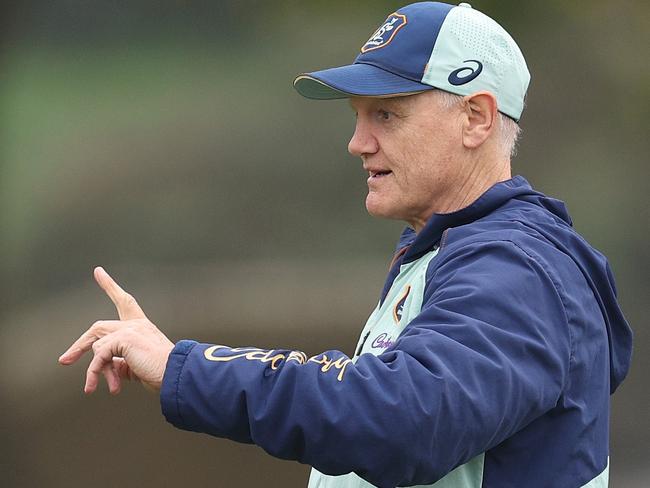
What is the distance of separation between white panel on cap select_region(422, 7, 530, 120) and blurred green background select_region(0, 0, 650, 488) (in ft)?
6.24

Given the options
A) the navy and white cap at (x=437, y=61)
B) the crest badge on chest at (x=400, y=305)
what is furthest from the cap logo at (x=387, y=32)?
the crest badge on chest at (x=400, y=305)

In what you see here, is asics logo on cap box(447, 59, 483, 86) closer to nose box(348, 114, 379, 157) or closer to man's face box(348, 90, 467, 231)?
man's face box(348, 90, 467, 231)

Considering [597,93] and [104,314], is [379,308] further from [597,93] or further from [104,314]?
[597,93]

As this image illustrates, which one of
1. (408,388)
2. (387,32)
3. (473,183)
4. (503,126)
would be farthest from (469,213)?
(408,388)

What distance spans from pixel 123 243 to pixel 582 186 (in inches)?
63.4

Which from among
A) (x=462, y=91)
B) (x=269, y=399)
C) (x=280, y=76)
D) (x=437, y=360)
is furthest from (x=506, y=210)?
(x=280, y=76)

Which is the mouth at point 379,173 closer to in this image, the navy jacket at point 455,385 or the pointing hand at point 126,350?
the navy jacket at point 455,385

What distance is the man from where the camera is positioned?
155 centimetres

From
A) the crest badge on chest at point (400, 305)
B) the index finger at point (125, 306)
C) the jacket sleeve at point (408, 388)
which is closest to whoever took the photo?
the jacket sleeve at point (408, 388)

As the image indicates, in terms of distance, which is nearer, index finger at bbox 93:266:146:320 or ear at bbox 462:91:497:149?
index finger at bbox 93:266:146:320

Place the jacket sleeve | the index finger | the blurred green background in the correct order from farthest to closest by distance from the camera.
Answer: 1. the blurred green background
2. the index finger
3. the jacket sleeve

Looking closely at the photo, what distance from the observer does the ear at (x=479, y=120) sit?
2012mm

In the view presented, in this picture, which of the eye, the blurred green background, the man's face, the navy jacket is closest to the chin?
the man's face

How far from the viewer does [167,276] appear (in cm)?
387
